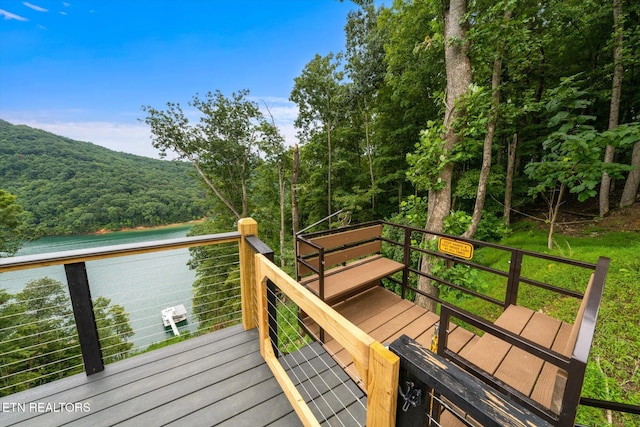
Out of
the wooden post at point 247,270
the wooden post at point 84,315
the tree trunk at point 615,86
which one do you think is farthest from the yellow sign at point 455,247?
the tree trunk at point 615,86

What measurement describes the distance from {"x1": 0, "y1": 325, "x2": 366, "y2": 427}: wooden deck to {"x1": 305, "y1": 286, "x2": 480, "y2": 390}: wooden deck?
646 mm

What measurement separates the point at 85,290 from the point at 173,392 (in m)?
0.95

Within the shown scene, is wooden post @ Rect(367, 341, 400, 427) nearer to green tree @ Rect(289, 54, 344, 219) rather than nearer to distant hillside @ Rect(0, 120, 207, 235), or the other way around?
green tree @ Rect(289, 54, 344, 219)

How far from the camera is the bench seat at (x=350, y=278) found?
2.77 meters

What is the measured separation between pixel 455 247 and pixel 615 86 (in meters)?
6.40

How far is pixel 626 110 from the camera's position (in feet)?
21.1

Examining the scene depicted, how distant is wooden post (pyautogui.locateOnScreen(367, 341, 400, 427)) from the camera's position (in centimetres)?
69

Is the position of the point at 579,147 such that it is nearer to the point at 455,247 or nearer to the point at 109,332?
the point at 455,247

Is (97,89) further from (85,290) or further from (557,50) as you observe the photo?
(557,50)

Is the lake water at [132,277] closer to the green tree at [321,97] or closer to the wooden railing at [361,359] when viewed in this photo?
the green tree at [321,97]

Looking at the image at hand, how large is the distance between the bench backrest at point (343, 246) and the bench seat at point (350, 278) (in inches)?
5.2

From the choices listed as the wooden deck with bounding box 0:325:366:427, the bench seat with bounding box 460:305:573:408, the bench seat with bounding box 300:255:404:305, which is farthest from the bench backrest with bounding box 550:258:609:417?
the bench seat with bounding box 300:255:404:305

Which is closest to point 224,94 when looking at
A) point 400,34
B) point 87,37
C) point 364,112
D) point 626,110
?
point 364,112

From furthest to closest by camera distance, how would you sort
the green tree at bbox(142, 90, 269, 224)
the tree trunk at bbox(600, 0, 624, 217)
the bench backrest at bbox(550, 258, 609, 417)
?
the green tree at bbox(142, 90, 269, 224)
the tree trunk at bbox(600, 0, 624, 217)
the bench backrest at bbox(550, 258, 609, 417)
